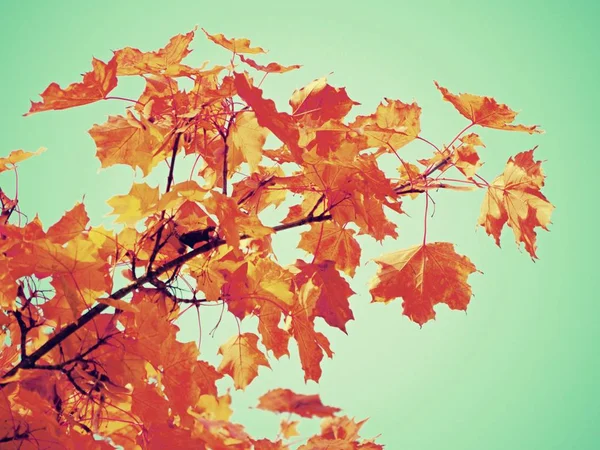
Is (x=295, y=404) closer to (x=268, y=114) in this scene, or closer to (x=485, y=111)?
(x=268, y=114)

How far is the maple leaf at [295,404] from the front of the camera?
0.72 metres

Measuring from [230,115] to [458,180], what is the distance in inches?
22.6

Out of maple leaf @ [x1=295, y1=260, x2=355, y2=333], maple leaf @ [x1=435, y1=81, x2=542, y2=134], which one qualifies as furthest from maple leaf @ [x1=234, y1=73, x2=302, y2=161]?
maple leaf @ [x1=435, y1=81, x2=542, y2=134]

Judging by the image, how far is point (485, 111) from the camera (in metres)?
1.19

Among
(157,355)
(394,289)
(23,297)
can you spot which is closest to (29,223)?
(23,297)

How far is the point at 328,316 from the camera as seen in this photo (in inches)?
45.7

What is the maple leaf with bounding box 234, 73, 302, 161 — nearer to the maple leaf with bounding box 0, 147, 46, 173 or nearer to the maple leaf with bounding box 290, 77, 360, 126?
the maple leaf with bounding box 290, 77, 360, 126

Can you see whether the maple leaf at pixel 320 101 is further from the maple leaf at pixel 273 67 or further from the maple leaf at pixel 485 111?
the maple leaf at pixel 485 111

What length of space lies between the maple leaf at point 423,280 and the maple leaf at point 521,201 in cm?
14

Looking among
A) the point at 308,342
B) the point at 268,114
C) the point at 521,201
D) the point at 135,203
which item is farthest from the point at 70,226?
the point at 521,201

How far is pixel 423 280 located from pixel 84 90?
97 centimetres

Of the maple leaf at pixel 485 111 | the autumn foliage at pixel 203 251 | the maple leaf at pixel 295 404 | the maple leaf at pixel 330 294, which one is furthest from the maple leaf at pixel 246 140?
the maple leaf at pixel 295 404

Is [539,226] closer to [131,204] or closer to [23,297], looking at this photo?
[131,204]

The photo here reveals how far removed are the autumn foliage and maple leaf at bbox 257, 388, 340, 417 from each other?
9.2 inches
